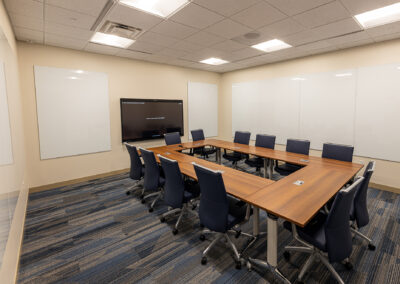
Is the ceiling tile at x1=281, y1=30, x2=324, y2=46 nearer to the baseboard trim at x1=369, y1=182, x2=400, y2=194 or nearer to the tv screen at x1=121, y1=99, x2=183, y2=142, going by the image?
the baseboard trim at x1=369, y1=182, x2=400, y2=194

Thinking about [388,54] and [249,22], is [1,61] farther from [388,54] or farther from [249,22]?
[388,54]

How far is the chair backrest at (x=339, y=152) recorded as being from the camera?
3.52 meters

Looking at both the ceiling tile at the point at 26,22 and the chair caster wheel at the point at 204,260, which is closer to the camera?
the chair caster wheel at the point at 204,260

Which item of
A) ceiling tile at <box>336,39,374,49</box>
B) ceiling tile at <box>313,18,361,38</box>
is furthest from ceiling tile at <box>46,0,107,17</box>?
ceiling tile at <box>336,39,374,49</box>

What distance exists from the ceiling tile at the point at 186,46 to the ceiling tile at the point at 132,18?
97cm

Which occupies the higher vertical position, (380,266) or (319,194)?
(319,194)

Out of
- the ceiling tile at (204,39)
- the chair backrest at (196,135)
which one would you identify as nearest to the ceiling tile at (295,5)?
the ceiling tile at (204,39)

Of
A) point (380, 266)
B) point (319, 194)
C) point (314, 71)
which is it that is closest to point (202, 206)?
point (319, 194)

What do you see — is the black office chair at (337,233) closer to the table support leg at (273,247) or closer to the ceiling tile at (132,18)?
the table support leg at (273,247)

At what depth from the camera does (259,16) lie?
296cm

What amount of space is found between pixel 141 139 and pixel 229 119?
3337mm

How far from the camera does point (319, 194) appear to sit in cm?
218

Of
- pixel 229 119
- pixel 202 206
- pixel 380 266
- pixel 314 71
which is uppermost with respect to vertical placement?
pixel 314 71

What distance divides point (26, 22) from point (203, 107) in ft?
16.3
